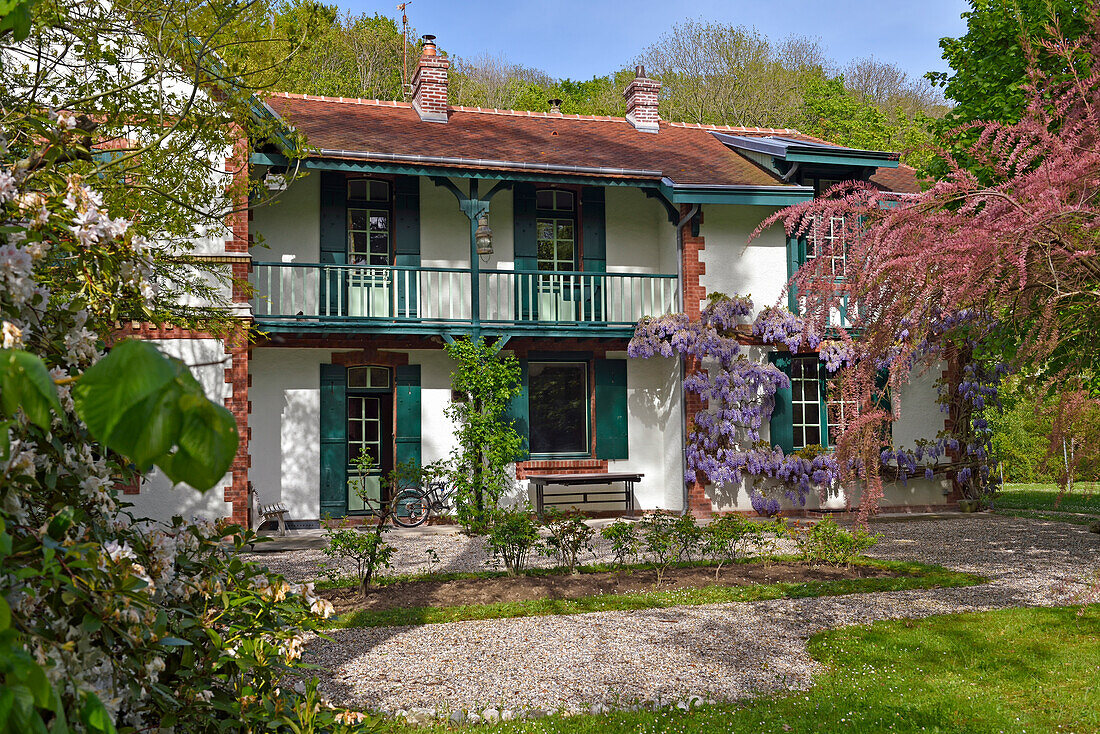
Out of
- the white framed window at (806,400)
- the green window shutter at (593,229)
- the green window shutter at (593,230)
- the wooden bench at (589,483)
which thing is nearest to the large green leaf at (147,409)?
the wooden bench at (589,483)

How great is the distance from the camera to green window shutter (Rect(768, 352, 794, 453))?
45.0 ft

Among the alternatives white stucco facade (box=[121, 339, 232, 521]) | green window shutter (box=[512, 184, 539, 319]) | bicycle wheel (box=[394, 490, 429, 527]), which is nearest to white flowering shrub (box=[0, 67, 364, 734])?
white stucco facade (box=[121, 339, 232, 521])

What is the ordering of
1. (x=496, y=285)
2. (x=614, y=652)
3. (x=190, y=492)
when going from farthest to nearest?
(x=496, y=285), (x=190, y=492), (x=614, y=652)

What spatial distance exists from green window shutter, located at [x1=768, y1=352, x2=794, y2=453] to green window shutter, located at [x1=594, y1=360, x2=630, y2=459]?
239cm

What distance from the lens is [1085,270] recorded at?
3.87m

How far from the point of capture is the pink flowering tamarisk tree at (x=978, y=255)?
12.3 ft

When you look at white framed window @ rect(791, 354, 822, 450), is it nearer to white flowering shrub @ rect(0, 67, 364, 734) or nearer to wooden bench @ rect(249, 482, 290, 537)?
wooden bench @ rect(249, 482, 290, 537)

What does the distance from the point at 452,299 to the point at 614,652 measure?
8.27 m

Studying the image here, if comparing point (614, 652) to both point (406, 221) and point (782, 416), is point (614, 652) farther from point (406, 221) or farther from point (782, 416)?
point (406, 221)

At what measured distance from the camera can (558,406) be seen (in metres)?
13.8

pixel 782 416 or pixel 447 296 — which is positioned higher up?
pixel 447 296

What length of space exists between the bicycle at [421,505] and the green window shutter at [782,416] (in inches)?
208

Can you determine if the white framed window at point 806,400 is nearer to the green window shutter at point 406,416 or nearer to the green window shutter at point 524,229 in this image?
the green window shutter at point 524,229

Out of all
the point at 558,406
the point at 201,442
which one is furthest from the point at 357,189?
the point at 201,442
